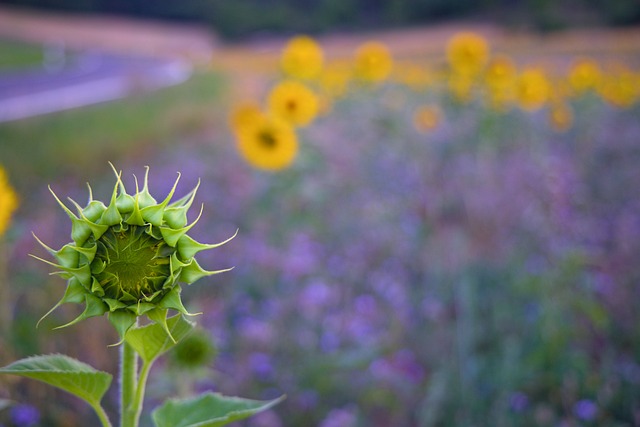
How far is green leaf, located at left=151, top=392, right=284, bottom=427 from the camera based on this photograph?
0.99 metres

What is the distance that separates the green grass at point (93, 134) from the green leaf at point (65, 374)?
3.37 meters

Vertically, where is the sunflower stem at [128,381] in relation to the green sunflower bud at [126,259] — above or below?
below

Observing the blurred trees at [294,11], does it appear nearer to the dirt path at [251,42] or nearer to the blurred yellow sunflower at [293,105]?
the dirt path at [251,42]

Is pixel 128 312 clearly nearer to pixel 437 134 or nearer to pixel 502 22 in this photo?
pixel 437 134

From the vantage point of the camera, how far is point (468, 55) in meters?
4.61

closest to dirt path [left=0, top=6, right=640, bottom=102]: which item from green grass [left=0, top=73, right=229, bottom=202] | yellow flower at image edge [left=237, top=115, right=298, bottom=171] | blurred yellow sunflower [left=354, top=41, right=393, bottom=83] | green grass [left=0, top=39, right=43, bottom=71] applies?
green grass [left=0, top=39, right=43, bottom=71]

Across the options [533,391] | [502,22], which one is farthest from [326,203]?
[502,22]

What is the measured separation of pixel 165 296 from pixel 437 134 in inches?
190

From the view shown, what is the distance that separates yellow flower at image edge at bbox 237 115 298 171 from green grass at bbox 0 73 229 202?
1622 millimetres

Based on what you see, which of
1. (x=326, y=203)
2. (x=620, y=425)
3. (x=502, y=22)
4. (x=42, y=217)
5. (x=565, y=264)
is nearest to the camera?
(x=620, y=425)

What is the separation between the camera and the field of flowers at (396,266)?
225 centimetres

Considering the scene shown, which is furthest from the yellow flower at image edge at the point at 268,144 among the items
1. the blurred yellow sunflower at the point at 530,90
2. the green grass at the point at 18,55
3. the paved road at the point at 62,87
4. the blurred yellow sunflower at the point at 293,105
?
the green grass at the point at 18,55

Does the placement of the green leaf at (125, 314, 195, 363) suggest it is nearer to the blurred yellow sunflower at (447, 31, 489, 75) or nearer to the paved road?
the blurred yellow sunflower at (447, 31, 489, 75)

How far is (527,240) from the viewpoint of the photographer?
3.47 metres
